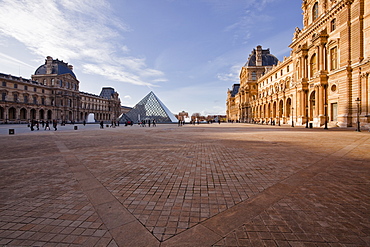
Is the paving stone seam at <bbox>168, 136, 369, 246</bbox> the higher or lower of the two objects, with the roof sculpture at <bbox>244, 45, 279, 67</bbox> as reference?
lower

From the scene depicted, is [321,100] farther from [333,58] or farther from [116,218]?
[116,218]

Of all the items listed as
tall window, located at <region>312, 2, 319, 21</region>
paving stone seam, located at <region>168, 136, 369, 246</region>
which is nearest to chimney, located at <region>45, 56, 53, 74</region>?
tall window, located at <region>312, 2, 319, 21</region>

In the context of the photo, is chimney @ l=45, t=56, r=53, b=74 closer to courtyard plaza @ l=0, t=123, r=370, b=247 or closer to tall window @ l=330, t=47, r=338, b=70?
courtyard plaza @ l=0, t=123, r=370, b=247

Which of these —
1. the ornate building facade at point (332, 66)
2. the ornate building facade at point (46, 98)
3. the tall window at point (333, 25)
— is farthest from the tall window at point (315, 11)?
the ornate building facade at point (46, 98)

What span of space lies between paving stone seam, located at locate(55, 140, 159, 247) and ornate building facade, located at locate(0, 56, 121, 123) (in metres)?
63.2

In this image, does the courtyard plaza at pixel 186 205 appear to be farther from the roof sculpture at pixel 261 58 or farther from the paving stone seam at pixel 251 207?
the roof sculpture at pixel 261 58

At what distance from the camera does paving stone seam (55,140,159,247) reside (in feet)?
6.64

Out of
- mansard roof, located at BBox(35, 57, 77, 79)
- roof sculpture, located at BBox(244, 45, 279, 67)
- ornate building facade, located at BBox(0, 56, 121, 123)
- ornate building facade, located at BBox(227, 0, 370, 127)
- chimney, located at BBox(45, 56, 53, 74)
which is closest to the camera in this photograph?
ornate building facade, located at BBox(227, 0, 370, 127)

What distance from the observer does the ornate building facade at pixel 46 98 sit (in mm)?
49875

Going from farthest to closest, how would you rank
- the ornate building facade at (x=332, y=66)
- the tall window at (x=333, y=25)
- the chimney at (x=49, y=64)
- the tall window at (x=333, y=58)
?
the chimney at (x=49, y=64), the tall window at (x=333, y=58), the tall window at (x=333, y=25), the ornate building facade at (x=332, y=66)

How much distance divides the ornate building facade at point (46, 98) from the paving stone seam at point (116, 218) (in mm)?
63193

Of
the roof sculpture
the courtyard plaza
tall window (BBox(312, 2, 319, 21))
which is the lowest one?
the courtyard plaza

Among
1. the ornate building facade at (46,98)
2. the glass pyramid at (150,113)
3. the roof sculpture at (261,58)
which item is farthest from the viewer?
the glass pyramid at (150,113)

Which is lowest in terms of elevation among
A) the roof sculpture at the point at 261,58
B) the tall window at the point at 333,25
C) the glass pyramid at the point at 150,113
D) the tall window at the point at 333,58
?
→ the glass pyramid at the point at 150,113
